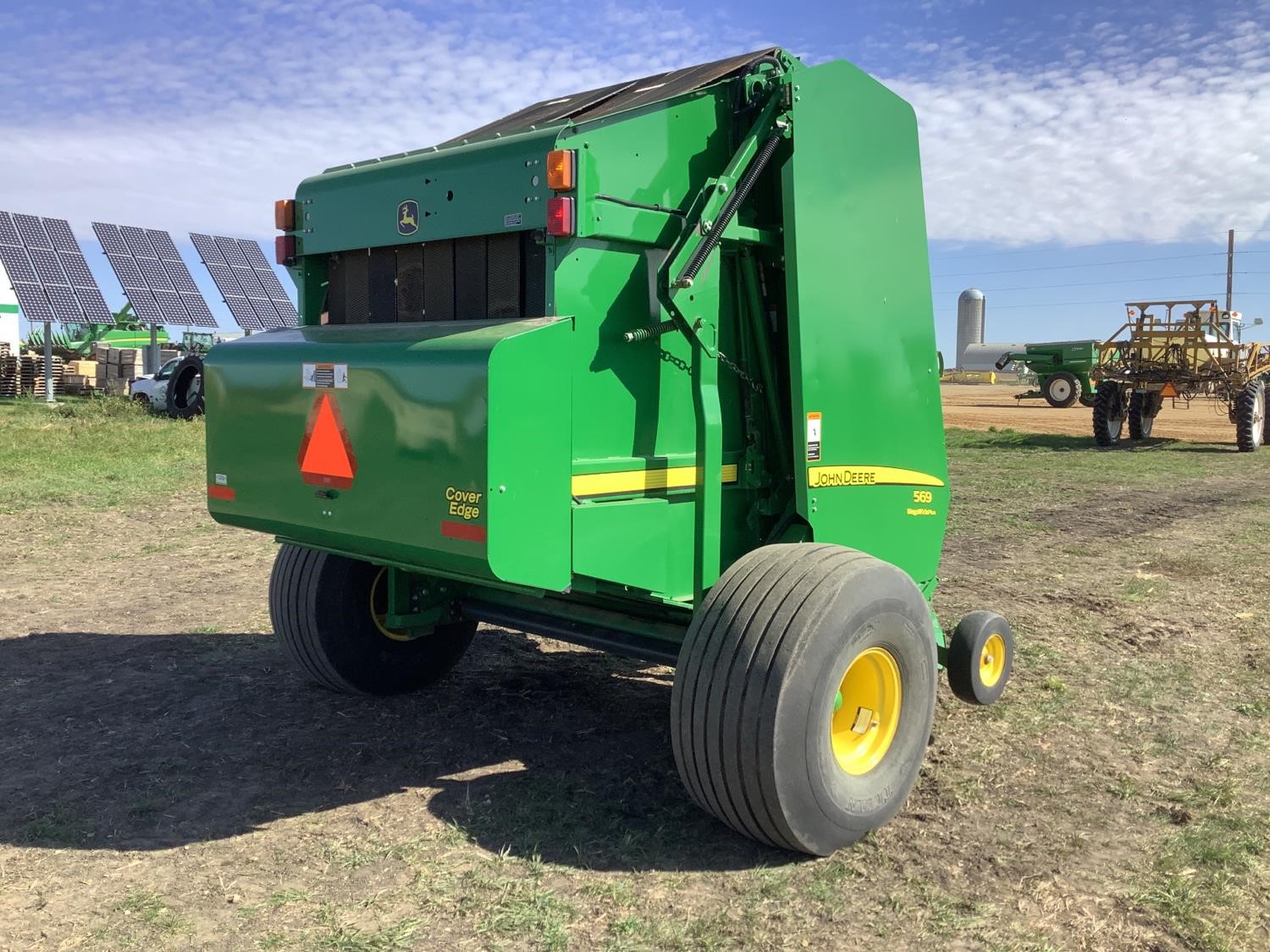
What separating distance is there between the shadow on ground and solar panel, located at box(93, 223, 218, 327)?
2320 centimetres

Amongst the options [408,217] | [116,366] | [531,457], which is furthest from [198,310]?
[531,457]

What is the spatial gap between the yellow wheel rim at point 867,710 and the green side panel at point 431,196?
6.12 feet

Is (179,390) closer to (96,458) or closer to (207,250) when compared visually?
(96,458)

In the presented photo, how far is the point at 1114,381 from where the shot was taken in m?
18.9

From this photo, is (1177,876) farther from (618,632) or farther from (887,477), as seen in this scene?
(618,632)

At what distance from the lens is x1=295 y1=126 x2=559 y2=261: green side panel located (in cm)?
345

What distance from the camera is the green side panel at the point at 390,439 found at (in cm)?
317

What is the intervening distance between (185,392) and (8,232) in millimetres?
11092

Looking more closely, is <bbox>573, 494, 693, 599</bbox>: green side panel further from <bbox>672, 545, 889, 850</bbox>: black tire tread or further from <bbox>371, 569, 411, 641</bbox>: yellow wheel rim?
<bbox>371, 569, 411, 641</bbox>: yellow wheel rim

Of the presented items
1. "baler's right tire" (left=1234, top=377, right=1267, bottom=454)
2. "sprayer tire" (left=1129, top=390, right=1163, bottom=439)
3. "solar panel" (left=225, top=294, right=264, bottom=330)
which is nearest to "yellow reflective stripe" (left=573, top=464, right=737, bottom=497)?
"baler's right tire" (left=1234, top=377, right=1267, bottom=454)

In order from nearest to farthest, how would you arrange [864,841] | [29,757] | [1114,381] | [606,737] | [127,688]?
[864,841] → [29,757] → [606,737] → [127,688] → [1114,381]

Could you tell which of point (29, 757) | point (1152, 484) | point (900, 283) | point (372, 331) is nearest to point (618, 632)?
point (372, 331)

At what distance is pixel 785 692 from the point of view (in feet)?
10.7

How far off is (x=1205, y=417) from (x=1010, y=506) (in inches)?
738
